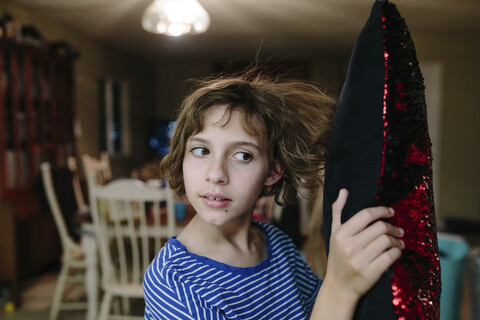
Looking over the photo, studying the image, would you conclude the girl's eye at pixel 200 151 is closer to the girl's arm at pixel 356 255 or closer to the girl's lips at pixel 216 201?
the girl's lips at pixel 216 201

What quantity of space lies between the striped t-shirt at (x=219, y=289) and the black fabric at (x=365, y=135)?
8.6 inches

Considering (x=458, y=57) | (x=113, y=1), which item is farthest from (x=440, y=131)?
(x=113, y=1)

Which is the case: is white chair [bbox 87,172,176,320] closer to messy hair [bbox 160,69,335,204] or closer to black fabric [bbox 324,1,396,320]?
messy hair [bbox 160,69,335,204]

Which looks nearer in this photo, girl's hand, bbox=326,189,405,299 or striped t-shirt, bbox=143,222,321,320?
girl's hand, bbox=326,189,405,299

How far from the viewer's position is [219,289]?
63 centimetres

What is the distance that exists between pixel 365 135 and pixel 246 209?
10.6 inches

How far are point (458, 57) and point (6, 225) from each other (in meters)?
5.59

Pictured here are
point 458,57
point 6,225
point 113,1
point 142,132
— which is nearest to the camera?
point 6,225

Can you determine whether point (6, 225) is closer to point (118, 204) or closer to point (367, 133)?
point (118, 204)

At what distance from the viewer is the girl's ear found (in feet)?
2.51

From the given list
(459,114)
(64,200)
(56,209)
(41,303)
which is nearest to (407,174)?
(56,209)

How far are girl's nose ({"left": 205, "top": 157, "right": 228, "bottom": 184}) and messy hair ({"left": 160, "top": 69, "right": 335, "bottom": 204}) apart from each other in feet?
0.26

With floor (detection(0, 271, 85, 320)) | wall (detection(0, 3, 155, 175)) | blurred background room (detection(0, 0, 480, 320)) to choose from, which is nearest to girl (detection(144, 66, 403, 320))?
blurred background room (detection(0, 0, 480, 320))

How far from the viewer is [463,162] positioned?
5.66 meters
